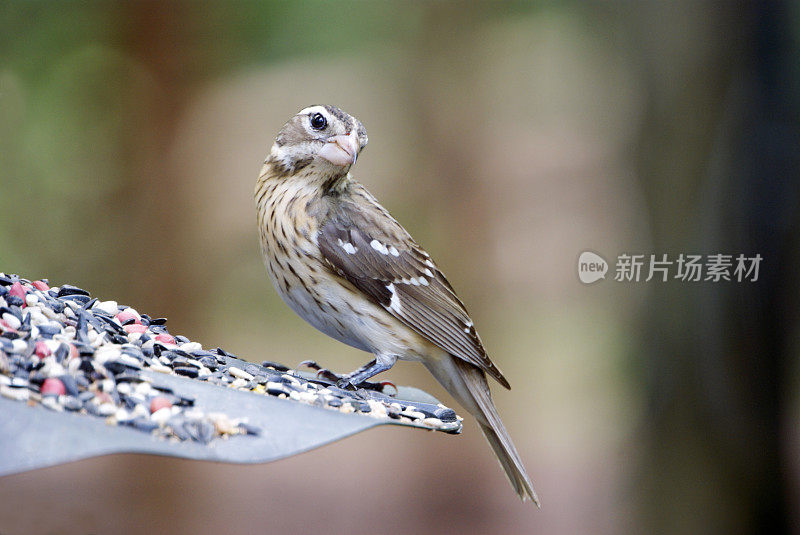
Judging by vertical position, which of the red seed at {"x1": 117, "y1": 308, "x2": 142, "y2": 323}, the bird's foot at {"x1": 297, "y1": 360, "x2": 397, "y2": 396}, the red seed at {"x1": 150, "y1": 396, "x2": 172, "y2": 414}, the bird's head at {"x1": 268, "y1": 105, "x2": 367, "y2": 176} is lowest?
the red seed at {"x1": 150, "y1": 396, "x2": 172, "y2": 414}

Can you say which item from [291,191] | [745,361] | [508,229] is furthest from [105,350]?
[508,229]

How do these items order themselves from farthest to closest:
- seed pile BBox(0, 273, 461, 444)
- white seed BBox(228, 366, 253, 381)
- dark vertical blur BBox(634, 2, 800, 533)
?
dark vertical blur BBox(634, 2, 800, 533)
white seed BBox(228, 366, 253, 381)
seed pile BBox(0, 273, 461, 444)

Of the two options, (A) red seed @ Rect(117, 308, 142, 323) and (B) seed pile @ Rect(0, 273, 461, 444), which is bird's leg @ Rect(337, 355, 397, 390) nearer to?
(B) seed pile @ Rect(0, 273, 461, 444)

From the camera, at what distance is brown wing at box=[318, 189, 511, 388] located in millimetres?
2982

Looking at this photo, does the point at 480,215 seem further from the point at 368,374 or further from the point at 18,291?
the point at 18,291

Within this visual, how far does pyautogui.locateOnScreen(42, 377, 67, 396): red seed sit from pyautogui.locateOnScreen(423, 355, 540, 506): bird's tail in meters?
1.59

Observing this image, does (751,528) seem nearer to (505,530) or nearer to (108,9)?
(505,530)

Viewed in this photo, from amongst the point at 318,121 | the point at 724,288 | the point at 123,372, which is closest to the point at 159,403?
the point at 123,372

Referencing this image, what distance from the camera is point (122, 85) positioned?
5.85 m

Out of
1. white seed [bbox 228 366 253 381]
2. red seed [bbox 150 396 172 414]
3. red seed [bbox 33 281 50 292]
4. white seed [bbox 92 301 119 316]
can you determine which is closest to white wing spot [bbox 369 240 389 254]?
white seed [bbox 228 366 253 381]

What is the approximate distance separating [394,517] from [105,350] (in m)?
5.00

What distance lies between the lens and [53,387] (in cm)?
185

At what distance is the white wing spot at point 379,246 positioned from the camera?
3064 millimetres

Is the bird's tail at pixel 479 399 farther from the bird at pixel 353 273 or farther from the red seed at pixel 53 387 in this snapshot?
the red seed at pixel 53 387
